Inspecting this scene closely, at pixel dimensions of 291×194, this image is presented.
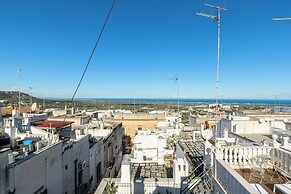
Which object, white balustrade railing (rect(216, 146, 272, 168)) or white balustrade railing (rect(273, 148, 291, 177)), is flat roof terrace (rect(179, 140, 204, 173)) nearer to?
white balustrade railing (rect(216, 146, 272, 168))

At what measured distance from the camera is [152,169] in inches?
463

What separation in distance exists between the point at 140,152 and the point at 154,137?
11.3 ft

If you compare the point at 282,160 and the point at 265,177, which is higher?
the point at 282,160

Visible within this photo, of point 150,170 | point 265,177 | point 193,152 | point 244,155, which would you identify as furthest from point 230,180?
point 150,170

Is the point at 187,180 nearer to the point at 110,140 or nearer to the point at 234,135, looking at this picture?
the point at 234,135

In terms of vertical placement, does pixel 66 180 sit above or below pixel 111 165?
above

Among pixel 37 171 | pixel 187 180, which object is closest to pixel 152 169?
pixel 187 180

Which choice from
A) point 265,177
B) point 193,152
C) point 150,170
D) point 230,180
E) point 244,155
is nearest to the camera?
point 230,180

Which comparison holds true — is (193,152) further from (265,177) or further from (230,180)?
(230,180)

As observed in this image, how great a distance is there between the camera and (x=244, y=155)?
22.3 feet

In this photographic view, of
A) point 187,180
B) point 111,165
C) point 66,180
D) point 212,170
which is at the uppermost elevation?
point 212,170

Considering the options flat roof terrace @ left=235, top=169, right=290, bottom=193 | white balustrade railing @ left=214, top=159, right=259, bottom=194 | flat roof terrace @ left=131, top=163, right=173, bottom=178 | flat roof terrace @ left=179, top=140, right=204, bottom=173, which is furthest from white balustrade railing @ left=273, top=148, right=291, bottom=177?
flat roof terrace @ left=131, top=163, right=173, bottom=178

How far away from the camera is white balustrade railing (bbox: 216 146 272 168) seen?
6695 mm

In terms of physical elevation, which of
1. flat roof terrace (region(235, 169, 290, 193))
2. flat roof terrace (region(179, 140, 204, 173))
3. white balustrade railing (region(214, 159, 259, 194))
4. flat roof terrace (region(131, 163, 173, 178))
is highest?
white balustrade railing (region(214, 159, 259, 194))
